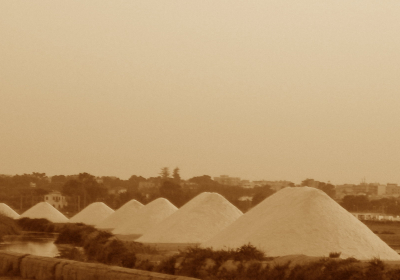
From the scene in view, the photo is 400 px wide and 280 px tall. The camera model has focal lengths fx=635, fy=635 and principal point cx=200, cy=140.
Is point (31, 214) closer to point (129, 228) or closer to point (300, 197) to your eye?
point (129, 228)

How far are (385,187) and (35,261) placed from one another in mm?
117172

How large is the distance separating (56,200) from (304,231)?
66.5 metres

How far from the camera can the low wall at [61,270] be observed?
7666mm

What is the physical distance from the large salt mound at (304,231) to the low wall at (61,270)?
8.18 m

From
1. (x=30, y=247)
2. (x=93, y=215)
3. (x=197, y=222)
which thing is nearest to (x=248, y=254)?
(x=30, y=247)

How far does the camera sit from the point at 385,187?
120 m

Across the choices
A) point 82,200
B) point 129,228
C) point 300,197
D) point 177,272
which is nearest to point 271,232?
point 300,197

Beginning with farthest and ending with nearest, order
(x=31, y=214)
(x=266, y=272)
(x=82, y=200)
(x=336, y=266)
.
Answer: (x=82, y=200) < (x=31, y=214) < (x=266, y=272) < (x=336, y=266)

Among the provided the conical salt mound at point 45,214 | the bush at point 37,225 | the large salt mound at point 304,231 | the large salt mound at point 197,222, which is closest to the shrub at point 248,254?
the large salt mound at point 304,231

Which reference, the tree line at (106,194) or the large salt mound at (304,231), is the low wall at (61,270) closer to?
the large salt mound at (304,231)

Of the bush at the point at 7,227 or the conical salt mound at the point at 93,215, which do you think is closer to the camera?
the bush at the point at 7,227

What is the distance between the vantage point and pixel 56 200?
81438 mm

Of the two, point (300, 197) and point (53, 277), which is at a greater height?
point (300, 197)

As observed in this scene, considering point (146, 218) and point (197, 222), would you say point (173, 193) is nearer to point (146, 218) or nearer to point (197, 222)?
point (146, 218)
